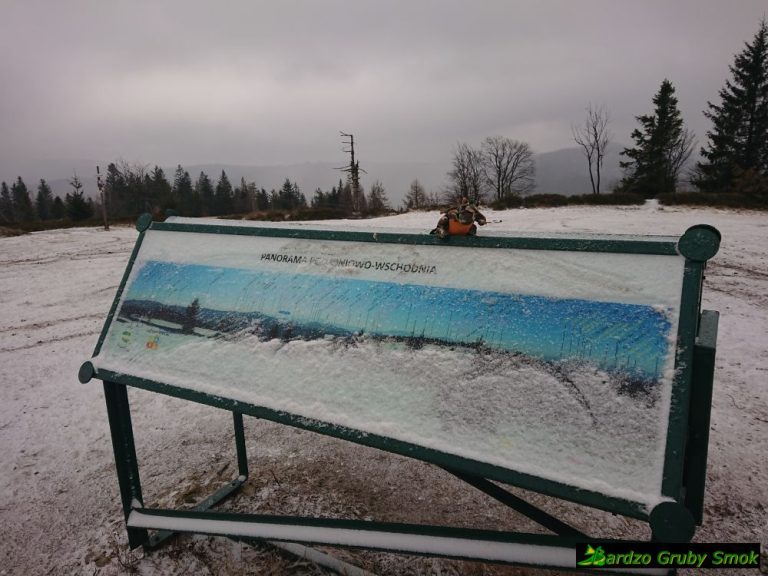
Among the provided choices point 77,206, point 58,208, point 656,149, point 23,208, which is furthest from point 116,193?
point 656,149

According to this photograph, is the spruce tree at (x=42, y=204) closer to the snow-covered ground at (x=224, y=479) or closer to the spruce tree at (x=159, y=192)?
the spruce tree at (x=159, y=192)

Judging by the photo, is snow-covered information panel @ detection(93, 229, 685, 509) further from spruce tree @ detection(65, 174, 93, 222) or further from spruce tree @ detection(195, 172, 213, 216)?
spruce tree @ detection(195, 172, 213, 216)

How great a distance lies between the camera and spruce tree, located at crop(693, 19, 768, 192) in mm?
29875

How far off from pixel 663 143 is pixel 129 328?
132ft

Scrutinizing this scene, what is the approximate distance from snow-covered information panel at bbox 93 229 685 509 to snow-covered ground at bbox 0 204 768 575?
45 centimetres

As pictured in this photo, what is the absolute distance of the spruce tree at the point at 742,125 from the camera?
29.9 meters

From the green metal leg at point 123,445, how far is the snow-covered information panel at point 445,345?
30cm

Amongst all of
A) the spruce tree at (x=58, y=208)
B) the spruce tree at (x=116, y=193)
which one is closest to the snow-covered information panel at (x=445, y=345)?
the spruce tree at (x=116, y=193)


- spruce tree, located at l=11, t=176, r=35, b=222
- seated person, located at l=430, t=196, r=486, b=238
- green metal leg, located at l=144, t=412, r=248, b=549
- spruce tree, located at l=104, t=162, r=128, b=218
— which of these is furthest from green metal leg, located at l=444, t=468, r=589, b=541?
spruce tree, located at l=11, t=176, r=35, b=222

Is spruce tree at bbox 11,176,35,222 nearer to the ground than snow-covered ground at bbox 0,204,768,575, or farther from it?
farther from it

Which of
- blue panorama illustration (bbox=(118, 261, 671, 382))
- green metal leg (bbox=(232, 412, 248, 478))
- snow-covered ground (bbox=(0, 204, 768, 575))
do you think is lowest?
snow-covered ground (bbox=(0, 204, 768, 575))

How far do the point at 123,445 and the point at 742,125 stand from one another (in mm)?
40962

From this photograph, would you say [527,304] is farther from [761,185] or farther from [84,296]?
[761,185]

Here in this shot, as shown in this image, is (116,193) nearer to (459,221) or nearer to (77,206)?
(77,206)
